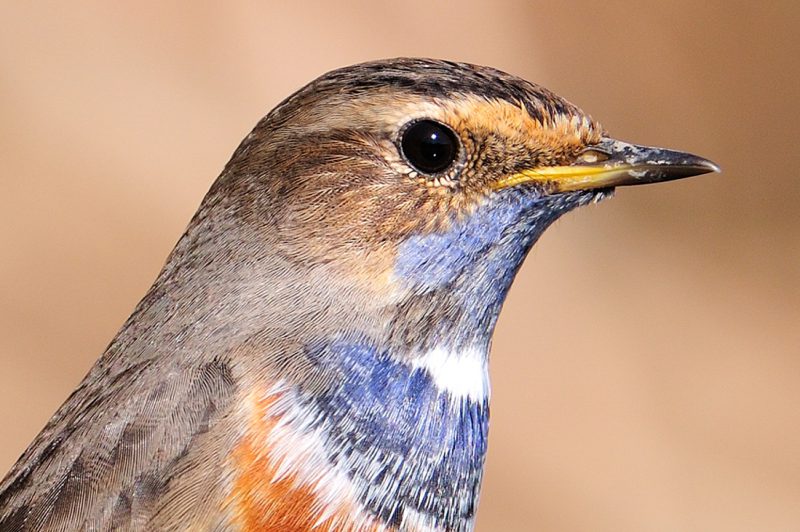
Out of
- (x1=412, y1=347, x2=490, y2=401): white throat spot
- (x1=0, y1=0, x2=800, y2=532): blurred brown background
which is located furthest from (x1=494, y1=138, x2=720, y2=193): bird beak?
(x1=0, y1=0, x2=800, y2=532): blurred brown background

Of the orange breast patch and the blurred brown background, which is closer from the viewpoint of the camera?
the orange breast patch

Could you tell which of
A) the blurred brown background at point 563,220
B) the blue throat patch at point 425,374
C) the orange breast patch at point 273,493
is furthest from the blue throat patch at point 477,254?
the blurred brown background at point 563,220

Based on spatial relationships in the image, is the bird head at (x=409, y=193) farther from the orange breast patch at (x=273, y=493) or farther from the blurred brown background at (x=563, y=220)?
the blurred brown background at (x=563, y=220)

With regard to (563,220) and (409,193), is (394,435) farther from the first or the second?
(563,220)

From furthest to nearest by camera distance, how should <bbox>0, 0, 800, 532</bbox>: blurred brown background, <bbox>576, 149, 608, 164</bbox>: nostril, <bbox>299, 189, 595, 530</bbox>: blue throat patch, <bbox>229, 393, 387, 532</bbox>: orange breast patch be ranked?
<bbox>0, 0, 800, 532</bbox>: blurred brown background → <bbox>576, 149, 608, 164</bbox>: nostril → <bbox>299, 189, 595, 530</bbox>: blue throat patch → <bbox>229, 393, 387, 532</bbox>: orange breast patch

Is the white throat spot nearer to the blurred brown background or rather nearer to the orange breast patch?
the orange breast patch

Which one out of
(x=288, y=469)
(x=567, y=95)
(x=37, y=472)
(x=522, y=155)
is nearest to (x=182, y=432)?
(x=288, y=469)

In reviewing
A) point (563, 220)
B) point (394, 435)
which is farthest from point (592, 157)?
point (563, 220)
